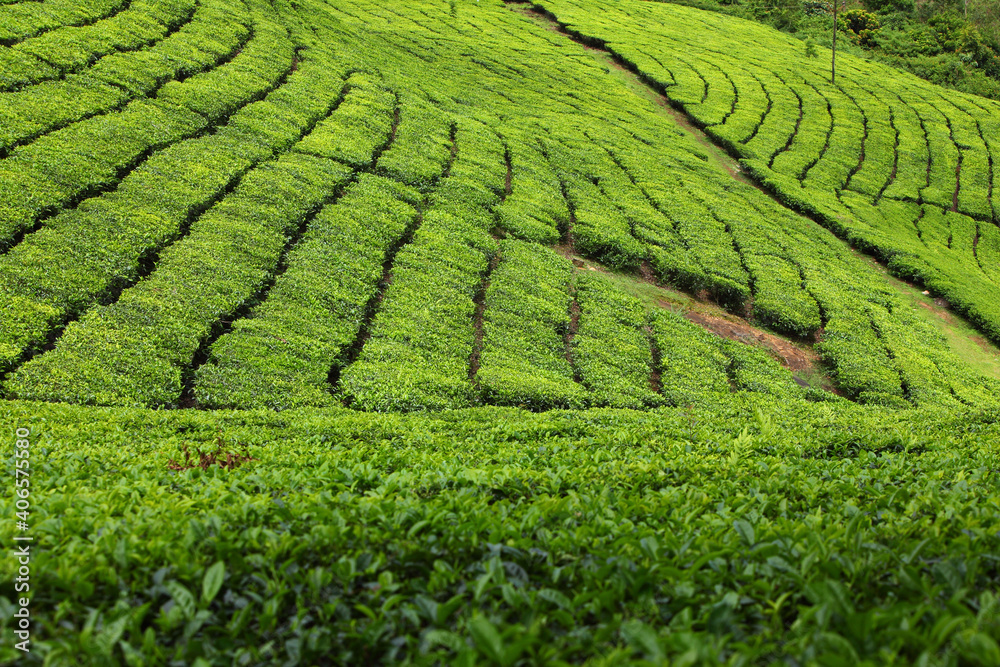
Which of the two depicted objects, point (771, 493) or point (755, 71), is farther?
point (755, 71)

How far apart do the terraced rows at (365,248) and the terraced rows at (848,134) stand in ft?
7.37

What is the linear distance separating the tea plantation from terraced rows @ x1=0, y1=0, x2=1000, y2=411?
0.13m

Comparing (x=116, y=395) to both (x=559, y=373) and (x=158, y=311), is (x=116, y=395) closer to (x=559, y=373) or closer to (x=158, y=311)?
(x=158, y=311)

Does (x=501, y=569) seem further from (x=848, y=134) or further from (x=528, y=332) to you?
(x=848, y=134)

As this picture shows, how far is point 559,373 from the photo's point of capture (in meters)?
16.3

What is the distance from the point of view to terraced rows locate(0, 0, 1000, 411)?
44.9 feet

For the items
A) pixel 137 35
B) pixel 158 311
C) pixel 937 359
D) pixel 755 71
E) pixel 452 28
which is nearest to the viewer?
pixel 158 311

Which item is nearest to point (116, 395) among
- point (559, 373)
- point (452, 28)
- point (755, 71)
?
point (559, 373)

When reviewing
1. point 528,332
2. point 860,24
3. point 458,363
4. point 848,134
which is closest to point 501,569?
point 458,363

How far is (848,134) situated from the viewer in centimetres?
4469

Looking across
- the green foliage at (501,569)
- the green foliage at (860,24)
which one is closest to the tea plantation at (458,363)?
the green foliage at (501,569)

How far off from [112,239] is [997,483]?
18326mm

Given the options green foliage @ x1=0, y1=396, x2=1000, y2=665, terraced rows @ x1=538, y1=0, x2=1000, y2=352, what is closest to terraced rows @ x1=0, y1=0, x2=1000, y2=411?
terraced rows @ x1=538, y1=0, x2=1000, y2=352

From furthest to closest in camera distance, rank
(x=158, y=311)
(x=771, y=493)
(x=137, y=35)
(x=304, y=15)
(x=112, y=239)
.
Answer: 1. (x=304, y=15)
2. (x=137, y=35)
3. (x=112, y=239)
4. (x=158, y=311)
5. (x=771, y=493)
